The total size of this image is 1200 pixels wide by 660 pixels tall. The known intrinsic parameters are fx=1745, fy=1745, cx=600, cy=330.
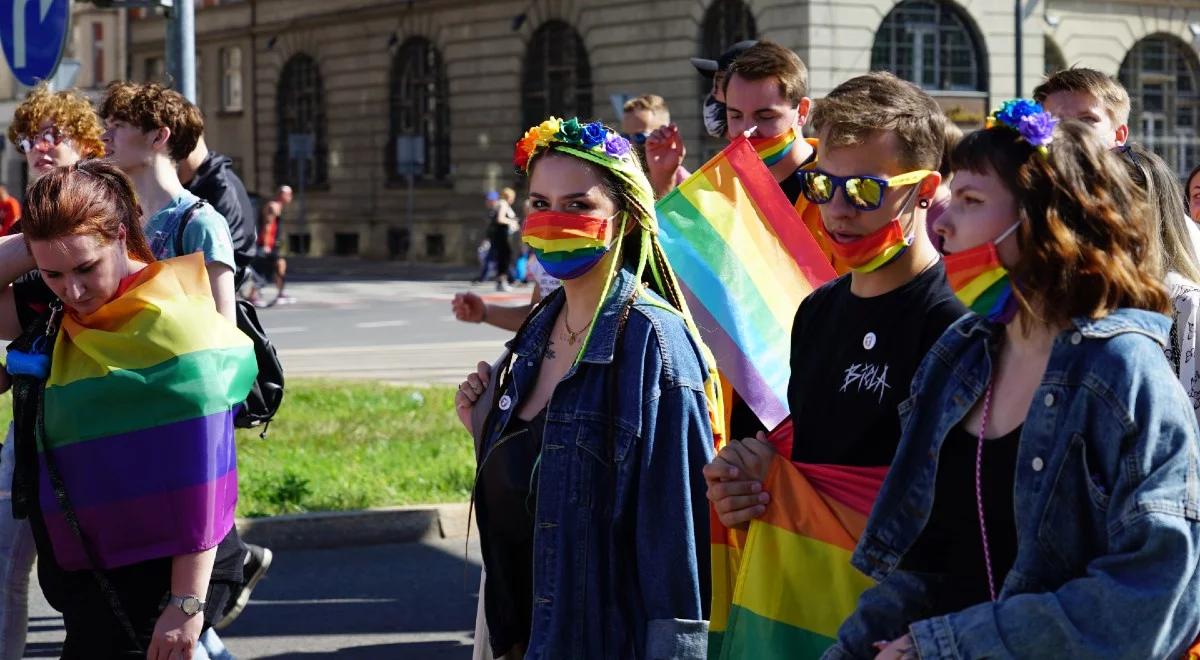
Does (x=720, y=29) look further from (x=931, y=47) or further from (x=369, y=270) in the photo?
(x=369, y=270)

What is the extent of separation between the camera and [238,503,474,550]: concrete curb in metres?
A: 8.26

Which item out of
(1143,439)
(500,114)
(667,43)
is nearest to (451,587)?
(1143,439)

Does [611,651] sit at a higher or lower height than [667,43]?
lower

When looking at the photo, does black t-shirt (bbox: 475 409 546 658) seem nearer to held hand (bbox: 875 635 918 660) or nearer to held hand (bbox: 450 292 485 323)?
held hand (bbox: 450 292 485 323)

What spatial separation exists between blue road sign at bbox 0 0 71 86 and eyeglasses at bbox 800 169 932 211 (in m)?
5.26

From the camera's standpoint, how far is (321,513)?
842 cm

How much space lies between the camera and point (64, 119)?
5598mm

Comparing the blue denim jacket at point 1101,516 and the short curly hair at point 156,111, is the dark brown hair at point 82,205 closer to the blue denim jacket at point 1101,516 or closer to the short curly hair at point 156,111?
the short curly hair at point 156,111

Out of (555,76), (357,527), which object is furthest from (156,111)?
(555,76)

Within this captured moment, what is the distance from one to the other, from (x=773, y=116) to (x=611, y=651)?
102 inches

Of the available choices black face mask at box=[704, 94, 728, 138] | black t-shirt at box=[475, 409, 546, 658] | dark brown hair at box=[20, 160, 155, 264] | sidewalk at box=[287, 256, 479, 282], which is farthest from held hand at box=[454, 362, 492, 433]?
sidewalk at box=[287, 256, 479, 282]

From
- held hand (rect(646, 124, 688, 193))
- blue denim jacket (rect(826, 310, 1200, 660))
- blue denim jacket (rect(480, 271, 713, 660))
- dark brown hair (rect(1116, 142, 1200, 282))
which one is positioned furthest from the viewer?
held hand (rect(646, 124, 688, 193))

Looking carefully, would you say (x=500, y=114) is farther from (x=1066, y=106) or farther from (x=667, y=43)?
(x=1066, y=106)

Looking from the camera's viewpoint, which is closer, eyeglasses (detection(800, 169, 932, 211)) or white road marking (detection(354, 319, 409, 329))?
eyeglasses (detection(800, 169, 932, 211))
